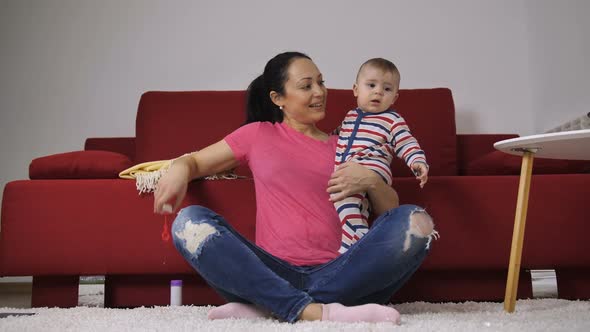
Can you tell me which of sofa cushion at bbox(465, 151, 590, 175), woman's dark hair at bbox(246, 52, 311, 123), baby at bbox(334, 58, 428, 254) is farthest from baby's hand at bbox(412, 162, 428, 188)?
sofa cushion at bbox(465, 151, 590, 175)

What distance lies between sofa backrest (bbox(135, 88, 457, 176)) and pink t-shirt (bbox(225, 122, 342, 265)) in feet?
2.54

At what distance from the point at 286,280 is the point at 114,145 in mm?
1478

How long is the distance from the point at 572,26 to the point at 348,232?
5.24ft

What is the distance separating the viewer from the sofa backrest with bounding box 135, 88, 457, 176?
8.47ft

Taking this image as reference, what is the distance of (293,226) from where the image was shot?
1.65 m

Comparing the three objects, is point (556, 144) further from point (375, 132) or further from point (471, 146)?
point (471, 146)

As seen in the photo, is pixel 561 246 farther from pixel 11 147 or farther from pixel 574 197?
pixel 11 147

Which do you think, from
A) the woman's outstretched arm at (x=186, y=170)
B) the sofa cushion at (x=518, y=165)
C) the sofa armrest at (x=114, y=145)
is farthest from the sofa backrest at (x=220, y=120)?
the woman's outstretched arm at (x=186, y=170)

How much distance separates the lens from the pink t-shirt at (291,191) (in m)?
1.63

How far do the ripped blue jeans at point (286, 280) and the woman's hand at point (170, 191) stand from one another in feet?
0.33

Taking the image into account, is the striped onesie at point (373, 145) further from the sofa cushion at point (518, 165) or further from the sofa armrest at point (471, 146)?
the sofa armrest at point (471, 146)

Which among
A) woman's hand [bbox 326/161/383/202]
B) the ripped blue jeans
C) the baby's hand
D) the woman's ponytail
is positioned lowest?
the ripped blue jeans

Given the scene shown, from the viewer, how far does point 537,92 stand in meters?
2.86

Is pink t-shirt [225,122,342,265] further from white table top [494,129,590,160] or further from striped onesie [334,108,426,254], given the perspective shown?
white table top [494,129,590,160]
